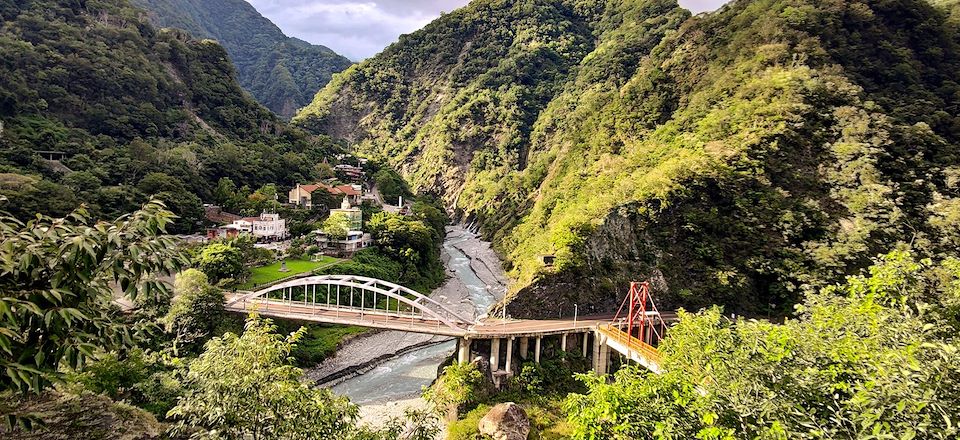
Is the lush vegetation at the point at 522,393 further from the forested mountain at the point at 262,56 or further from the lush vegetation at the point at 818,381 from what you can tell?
the forested mountain at the point at 262,56

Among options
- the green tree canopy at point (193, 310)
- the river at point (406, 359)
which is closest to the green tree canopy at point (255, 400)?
the river at point (406, 359)

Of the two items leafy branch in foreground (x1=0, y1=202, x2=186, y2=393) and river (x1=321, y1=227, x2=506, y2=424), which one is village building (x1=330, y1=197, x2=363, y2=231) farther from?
leafy branch in foreground (x1=0, y1=202, x2=186, y2=393)

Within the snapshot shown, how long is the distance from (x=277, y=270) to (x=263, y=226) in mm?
8452

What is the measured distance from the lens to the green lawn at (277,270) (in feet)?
108

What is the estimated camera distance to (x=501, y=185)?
7950cm

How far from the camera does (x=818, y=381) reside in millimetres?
6617

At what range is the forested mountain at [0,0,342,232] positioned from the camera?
37.9m

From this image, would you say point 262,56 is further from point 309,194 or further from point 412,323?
point 412,323

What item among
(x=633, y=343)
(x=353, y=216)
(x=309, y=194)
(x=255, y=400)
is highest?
(x=309, y=194)

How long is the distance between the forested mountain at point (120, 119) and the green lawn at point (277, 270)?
9749mm

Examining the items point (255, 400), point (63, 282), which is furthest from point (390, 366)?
point (63, 282)

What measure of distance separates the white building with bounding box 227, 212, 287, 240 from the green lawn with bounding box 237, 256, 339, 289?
5.70 metres

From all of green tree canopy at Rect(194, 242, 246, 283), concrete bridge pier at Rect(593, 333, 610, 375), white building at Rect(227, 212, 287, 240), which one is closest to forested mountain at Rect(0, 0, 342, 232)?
white building at Rect(227, 212, 287, 240)

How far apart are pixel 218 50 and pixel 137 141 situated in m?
32.6
